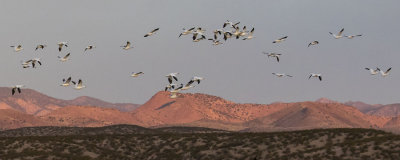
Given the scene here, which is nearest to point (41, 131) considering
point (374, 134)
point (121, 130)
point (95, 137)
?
point (121, 130)

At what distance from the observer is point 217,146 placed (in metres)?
79.2

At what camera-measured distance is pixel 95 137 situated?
90.9 meters

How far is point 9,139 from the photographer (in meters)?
85.1

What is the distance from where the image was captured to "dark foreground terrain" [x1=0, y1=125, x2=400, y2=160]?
65438 millimetres

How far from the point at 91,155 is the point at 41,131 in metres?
45.8

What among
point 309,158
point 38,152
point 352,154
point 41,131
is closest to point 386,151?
point 352,154

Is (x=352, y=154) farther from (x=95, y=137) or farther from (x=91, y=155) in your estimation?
(x=95, y=137)

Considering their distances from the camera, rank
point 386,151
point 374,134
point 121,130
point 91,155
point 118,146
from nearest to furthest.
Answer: point 386,151, point 374,134, point 91,155, point 118,146, point 121,130

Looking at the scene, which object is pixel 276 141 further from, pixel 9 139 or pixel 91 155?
pixel 9 139

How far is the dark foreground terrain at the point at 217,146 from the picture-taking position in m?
65.4

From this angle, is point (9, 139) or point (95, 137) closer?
point (9, 139)

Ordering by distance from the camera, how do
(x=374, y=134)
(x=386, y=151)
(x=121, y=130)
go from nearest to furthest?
(x=386, y=151) < (x=374, y=134) < (x=121, y=130)

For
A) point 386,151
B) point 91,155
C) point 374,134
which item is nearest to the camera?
point 386,151

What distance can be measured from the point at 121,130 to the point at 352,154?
6761 centimetres
